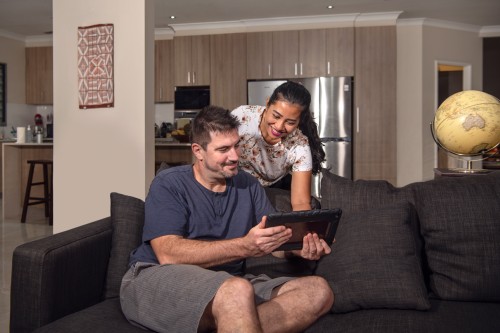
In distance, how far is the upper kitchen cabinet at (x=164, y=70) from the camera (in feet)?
25.3

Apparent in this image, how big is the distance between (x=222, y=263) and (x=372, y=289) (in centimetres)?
Result: 55

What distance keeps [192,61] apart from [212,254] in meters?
6.14

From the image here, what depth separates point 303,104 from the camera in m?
2.28

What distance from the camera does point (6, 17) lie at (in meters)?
7.07

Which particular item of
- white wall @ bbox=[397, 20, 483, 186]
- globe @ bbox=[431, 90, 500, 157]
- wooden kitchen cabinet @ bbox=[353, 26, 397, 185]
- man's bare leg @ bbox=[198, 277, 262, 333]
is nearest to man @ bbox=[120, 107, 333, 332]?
Answer: man's bare leg @ bbox=[198, 277, 262, 333]

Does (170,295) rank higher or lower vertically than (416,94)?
lower

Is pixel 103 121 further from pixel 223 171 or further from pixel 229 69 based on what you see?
pixel 229 69

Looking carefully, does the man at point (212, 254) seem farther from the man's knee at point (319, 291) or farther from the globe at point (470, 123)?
the globe at point (470, 123)

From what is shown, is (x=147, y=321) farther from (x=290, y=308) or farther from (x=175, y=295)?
(x=290, y=308)

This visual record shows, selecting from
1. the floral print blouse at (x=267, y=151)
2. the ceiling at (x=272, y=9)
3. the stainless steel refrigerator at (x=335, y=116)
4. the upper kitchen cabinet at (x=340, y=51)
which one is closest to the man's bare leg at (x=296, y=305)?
the floral print blouse at (x=267, y=151)

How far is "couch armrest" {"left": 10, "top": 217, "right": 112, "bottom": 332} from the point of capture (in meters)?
1.71

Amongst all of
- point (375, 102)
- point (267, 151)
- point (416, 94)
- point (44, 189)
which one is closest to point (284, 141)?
point (267, 151)

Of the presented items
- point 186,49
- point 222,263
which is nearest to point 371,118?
point 186,49

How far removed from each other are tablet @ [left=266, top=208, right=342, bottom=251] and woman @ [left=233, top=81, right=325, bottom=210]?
0.42m
